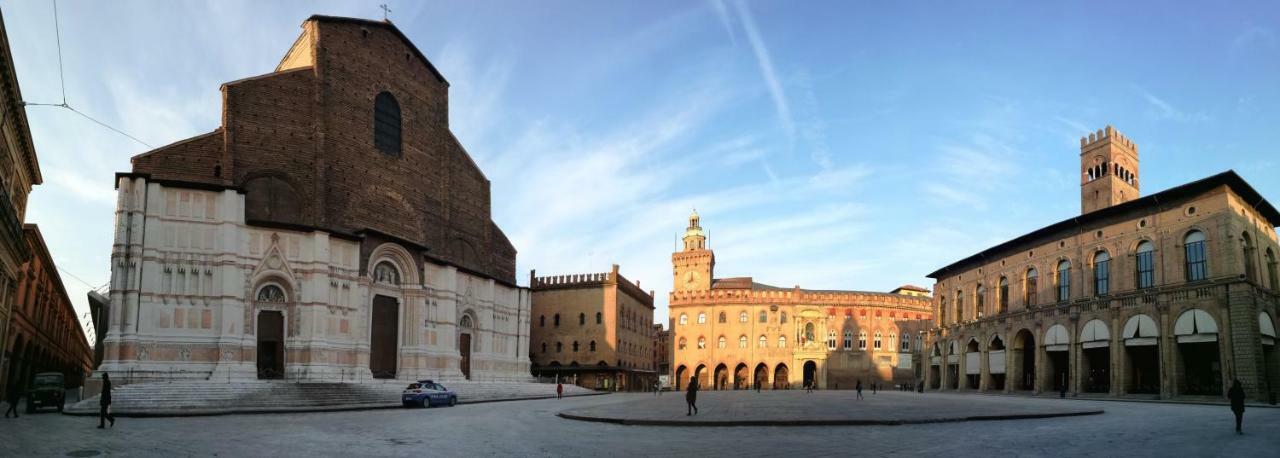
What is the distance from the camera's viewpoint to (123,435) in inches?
766

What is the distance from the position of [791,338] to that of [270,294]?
194ft

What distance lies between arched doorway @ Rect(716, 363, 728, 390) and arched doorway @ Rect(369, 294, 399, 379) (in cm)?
4786

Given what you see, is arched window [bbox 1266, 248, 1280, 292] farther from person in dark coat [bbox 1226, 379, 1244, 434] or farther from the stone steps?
the stone steps

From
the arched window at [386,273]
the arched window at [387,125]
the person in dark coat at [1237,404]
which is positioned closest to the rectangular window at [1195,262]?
the person in dark coat at [1237,404]

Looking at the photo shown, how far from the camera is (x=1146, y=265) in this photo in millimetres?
45000

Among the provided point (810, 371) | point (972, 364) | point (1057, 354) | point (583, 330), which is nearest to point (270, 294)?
point (583, 330)

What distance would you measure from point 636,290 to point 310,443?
69.8 m

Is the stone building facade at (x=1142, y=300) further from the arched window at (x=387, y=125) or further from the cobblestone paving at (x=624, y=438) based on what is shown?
the arched window at (x=387, y=125)

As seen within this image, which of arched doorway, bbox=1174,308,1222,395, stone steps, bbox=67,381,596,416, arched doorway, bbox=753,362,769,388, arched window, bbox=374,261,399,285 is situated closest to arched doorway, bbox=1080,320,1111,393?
arched doorway, bbox=1174,308,1222,395

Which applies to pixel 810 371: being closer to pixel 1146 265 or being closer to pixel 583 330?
pixel 583 330

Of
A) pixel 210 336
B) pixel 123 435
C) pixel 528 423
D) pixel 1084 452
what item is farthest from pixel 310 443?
pixel 210 336

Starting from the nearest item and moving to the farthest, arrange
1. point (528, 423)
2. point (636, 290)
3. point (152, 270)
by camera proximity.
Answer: point (528, 423) → point (152, 270) → point (636, 290)

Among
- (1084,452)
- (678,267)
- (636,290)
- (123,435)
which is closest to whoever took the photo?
(1084,452)

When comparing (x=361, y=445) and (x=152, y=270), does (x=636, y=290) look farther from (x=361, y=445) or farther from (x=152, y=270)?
(x=361, y=445)
